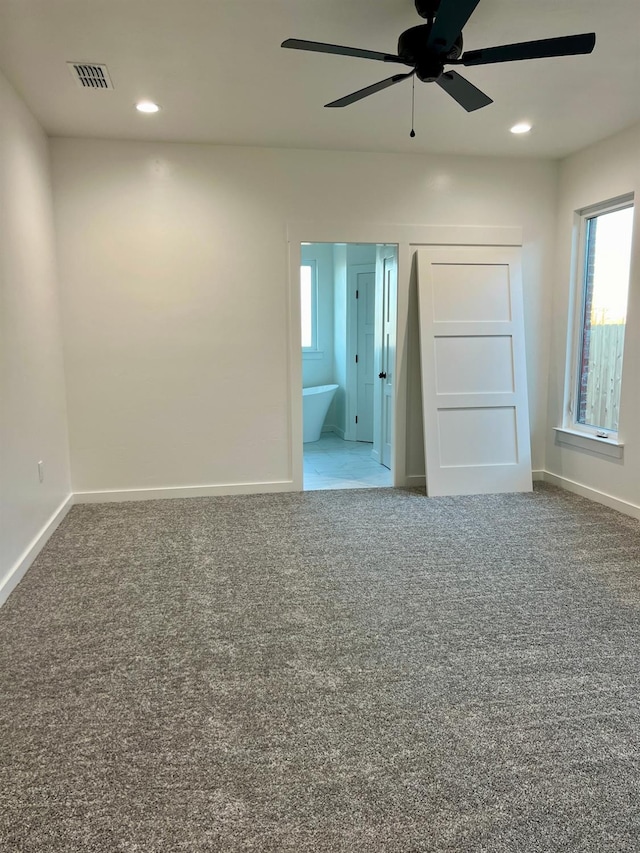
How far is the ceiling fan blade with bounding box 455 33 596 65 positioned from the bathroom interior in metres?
2.96

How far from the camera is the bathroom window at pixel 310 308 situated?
7.14m

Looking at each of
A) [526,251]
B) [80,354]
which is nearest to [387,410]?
[526,251]

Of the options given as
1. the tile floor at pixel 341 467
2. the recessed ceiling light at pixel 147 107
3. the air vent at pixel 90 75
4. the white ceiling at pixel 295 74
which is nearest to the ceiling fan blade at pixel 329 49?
the white ceiling at pixel 295 74

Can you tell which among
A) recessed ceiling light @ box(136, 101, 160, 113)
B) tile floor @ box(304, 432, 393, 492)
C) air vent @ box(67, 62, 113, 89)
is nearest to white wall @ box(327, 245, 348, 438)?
tile floor @ box(304, 432, 393, 492)

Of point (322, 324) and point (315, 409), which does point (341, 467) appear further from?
point (322, 324)

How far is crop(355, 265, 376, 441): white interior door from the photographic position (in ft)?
21.1

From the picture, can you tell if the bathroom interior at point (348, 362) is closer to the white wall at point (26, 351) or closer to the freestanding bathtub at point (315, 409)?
the freestanding bathtub at point (315, 409)

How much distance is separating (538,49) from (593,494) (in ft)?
10.4

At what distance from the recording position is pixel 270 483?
4414 mm

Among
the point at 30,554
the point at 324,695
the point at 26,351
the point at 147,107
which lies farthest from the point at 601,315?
the point at 30,554

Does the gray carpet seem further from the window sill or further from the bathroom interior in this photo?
the bathroom interior

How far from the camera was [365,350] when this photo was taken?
6.58 m

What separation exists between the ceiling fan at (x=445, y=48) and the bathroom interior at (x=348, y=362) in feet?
9.36

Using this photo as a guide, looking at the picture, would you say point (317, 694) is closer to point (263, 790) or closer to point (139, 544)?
point (263, 790)
